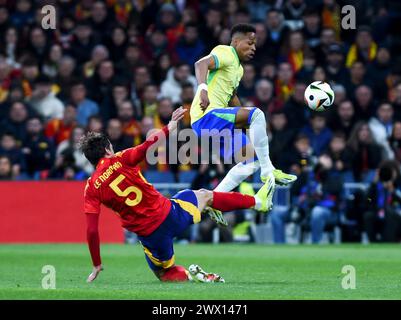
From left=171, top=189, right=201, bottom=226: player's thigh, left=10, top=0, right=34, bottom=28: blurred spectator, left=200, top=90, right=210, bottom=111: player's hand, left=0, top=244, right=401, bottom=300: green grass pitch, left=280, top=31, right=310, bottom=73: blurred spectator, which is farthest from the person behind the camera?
left=10, top=0, right=34, bottom=28: blurred spectator

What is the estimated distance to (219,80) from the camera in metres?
13.5

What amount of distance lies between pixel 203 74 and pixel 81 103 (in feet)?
33.1

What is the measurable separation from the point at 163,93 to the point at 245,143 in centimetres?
914

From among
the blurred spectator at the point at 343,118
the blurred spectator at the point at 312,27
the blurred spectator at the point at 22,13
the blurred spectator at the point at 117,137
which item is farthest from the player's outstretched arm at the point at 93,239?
the blurred spectator at the point at 22,13

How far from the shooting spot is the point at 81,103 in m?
22.8

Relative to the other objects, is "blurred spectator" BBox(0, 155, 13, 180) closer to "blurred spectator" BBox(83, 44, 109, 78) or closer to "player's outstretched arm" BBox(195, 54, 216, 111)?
"blurred spectator" BBox(83, 44, 109, 78)

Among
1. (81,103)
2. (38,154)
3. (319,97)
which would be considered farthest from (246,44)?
(81,103)

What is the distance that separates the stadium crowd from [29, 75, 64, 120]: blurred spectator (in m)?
0.03

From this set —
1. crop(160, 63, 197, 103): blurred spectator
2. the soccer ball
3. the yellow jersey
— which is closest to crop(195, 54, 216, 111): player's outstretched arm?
the yellow jersey

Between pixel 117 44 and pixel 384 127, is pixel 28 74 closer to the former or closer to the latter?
pixel 117 44

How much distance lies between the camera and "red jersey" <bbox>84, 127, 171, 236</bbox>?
11.8 m

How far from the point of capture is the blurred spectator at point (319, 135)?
21.4 metres
